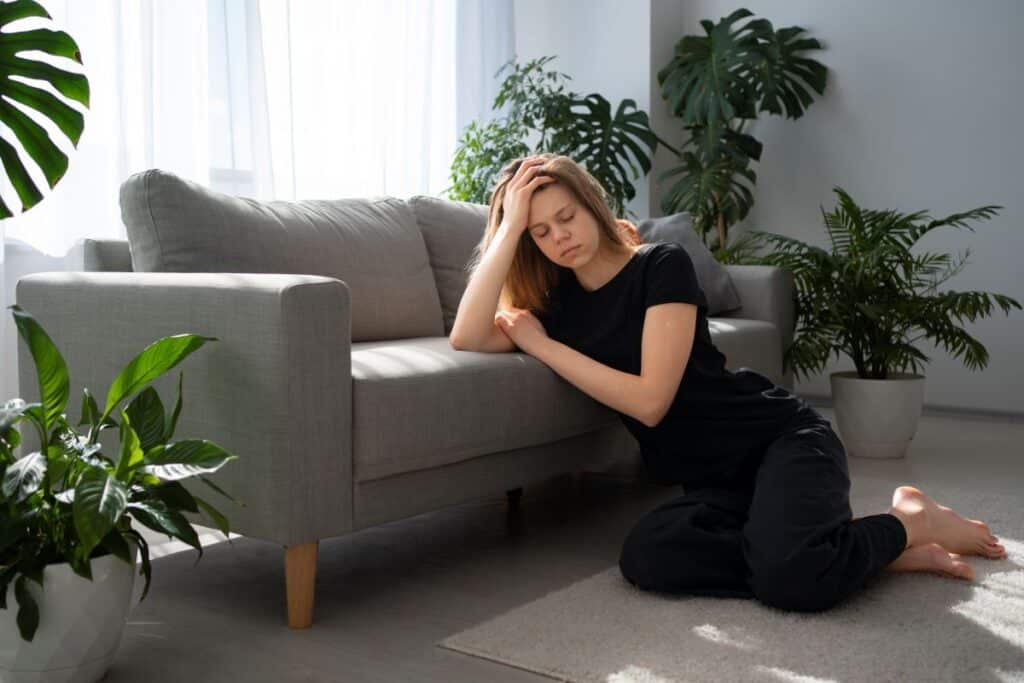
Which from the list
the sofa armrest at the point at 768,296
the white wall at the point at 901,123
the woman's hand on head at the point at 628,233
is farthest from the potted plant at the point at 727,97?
the woman's hand on head at the point at 628,233

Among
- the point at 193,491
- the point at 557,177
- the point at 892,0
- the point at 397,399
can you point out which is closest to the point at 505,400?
the point at 397,399

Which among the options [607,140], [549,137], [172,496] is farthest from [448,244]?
[549,137]

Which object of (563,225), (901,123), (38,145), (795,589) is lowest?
(795,589)

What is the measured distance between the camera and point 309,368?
73.1 inches

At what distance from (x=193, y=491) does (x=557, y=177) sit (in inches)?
36.3

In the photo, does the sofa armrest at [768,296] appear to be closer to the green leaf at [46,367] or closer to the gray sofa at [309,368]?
the gray sofa at [309,368]

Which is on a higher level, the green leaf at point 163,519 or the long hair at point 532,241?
the long hair at point 532,241

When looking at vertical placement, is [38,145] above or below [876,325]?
above

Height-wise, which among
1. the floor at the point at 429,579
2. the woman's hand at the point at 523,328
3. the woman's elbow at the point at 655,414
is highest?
the woman's hand at the point at 523,328

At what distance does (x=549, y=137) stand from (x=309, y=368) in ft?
10.4

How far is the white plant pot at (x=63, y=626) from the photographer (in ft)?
5.16

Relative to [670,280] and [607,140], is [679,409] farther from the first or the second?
[607,140]

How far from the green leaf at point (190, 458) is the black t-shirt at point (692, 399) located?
2.85 ft

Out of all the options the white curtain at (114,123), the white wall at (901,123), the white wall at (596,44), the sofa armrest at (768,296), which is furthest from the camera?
the white wall at (596,44)
